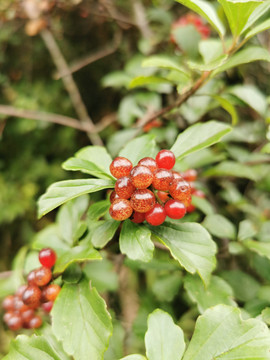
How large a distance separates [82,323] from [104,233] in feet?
0.69

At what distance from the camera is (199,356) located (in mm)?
617

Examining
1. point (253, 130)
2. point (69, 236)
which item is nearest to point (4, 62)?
point (69, 236)

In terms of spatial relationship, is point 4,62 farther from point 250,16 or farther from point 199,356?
point 199,356

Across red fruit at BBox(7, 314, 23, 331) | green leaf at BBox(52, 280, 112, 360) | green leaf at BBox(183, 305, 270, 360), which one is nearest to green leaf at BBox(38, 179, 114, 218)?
green leaf at BBox(52, 280, 112, 360)

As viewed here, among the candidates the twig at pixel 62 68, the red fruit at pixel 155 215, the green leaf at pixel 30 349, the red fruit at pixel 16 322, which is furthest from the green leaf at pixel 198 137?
the twig at pixel 62 68

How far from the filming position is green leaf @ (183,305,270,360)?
1.93ft

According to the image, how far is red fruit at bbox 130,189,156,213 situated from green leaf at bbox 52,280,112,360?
24 centimetres

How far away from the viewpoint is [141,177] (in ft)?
1.97

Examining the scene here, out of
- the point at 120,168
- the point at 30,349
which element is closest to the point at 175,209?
the point at 120,168

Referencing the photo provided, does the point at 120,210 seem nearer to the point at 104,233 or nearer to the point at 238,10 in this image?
the point at 104,233

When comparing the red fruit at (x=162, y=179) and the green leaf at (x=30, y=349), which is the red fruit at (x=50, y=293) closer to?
the green leaf at (x=30, y=349)

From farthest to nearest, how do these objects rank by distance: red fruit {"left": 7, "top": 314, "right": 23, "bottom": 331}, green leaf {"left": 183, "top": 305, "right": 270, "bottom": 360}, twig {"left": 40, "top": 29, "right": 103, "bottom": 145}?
twig {"left": 40, "top": 29, "right": 103, "bottom": 145} < red fruit {"left": 7, "top": 314, "right": 23, "bottom": 331} < green leaf {"left": 183, "top": 305, "right": 270, "bottom": 360}

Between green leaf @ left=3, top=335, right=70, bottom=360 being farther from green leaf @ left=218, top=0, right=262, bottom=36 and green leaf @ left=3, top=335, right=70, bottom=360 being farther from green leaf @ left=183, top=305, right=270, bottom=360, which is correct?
green leaf @ left=218, top=0, right=262, bottom=36

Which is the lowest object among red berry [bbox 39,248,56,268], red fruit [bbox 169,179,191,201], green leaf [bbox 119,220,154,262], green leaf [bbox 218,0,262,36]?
red berry [bbox 39,248,56,268]
